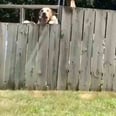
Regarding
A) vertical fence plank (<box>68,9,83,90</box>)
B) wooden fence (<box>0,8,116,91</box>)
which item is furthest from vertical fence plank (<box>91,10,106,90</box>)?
vertical fence plank (<box>68,9,83,90</box>)

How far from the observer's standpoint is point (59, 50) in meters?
9.00

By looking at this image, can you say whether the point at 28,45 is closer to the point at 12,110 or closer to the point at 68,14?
the point at 68,14

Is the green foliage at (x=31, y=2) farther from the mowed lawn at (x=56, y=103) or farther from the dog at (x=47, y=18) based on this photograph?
the mowed lawn at (x=56, y=103)

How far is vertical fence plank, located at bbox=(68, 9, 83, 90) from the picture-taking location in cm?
898

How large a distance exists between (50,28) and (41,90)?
1079mm

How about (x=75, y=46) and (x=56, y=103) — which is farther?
(x=75, y=46)

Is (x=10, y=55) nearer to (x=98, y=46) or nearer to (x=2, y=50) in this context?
(x=2, y=50)

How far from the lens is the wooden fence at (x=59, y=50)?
29.3 ft

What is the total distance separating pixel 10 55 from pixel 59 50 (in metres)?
0.84

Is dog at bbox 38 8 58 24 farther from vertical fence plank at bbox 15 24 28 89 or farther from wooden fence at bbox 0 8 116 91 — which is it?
vertical fence plank at bbox 15 24 28 89

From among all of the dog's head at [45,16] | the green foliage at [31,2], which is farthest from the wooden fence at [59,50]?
the green foliage at [31,2]

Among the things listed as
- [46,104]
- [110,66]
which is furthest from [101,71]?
[46,104]

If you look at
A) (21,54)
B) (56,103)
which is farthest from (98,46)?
(56,103)

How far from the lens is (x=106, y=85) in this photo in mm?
9180
